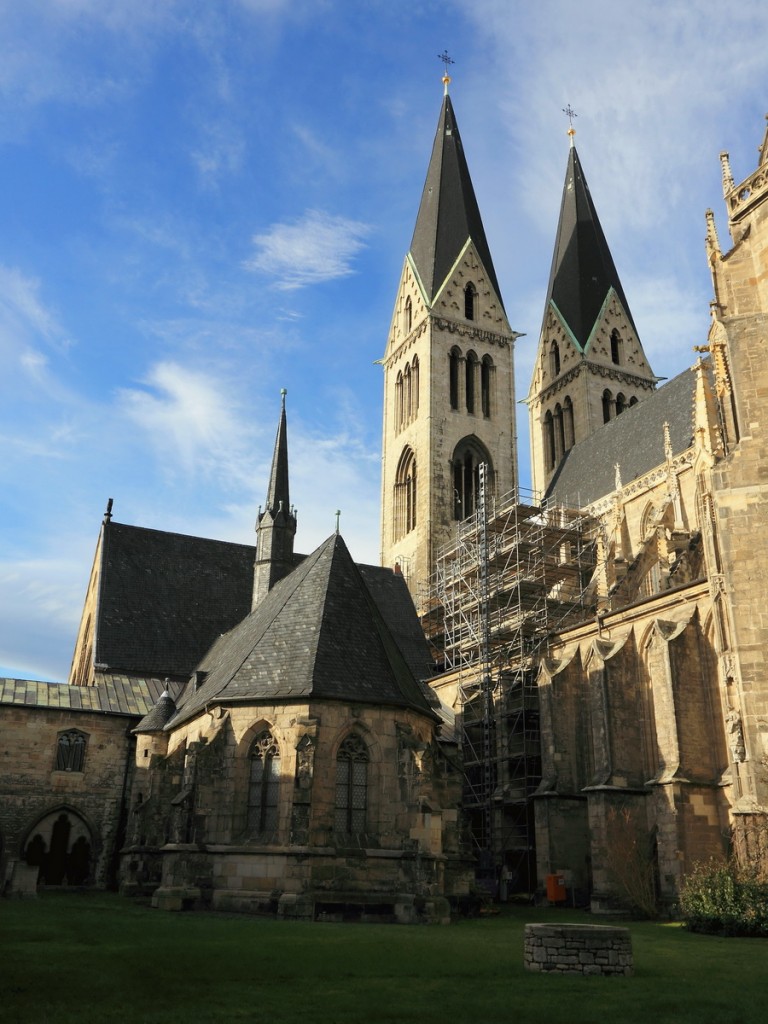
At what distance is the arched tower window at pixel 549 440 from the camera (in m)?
55.1

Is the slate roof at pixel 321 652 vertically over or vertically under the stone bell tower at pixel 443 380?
under

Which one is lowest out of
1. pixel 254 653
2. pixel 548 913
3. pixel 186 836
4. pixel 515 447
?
pixel 548 913

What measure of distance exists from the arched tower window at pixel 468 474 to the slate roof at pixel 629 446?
3787 mm

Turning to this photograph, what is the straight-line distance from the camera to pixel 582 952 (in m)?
10.3

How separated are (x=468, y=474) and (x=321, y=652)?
2945 cm

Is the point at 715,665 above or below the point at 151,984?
above

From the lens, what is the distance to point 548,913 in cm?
2262

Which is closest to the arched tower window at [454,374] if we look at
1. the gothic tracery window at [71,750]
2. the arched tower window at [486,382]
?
the arched tower window at [486,382]

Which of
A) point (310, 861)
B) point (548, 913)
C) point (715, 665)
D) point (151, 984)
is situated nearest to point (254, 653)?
point (310, 861)

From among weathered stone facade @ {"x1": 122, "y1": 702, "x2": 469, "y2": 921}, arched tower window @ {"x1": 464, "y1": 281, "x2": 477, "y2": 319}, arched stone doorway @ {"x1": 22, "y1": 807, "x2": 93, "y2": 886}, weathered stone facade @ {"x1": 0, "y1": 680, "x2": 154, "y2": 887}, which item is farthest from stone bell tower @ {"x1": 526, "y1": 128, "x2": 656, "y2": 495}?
weathered stone facade @ {"x1": 122, "y1": 702, "x2": 469, "y2": 921}

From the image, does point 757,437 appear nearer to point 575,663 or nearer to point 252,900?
point 575,663

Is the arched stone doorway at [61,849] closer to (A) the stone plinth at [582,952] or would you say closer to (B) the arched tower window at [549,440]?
(A) the stone plinth at [582,952]

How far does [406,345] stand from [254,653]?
34.1 meters

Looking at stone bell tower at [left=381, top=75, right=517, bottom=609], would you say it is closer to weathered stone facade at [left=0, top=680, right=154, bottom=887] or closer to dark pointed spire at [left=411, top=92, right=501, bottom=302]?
dark pointed spire at [left=411, top=92, right=501, bottom=302]
